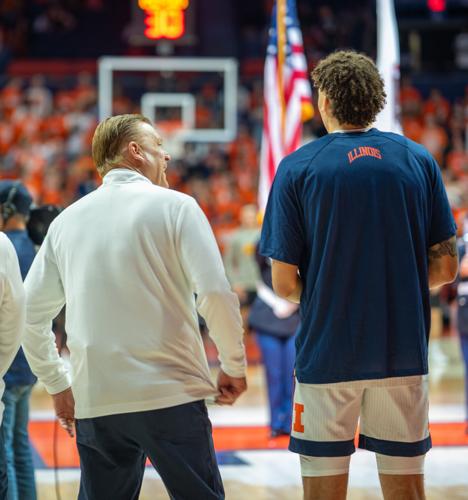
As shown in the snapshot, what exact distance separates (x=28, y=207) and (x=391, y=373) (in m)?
2.30

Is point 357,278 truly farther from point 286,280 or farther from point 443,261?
point 443,261

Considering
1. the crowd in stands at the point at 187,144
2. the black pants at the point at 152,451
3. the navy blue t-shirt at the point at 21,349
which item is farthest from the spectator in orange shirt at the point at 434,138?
the black pants at the point at 152,451

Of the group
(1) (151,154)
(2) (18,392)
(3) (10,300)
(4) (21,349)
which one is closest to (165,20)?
(4) (21,349)

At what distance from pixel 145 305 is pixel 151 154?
0.58 meters

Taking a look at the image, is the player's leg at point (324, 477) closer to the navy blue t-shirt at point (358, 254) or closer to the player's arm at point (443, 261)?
the navy blue t-shirt at point (358, 254)

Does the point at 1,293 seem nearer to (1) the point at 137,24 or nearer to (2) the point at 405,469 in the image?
(2) the point at 405,469

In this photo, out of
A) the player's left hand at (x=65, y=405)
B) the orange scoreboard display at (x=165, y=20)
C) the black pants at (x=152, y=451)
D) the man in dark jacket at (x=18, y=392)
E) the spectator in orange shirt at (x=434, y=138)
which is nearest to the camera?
the black pants at (x=152, y=451)

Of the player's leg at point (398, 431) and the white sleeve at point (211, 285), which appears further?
the player's leg at point (398, 431)

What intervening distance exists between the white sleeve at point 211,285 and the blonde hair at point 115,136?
36 centimetres

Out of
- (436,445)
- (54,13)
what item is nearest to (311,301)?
(436,445)

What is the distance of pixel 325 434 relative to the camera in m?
3.60

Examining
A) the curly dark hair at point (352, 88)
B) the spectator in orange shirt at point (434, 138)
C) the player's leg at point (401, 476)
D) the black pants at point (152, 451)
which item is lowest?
the player's leg at point (401, 476)

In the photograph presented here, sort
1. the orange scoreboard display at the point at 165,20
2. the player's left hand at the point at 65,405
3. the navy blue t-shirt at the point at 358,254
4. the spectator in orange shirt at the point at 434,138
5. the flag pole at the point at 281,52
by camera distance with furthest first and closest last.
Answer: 1. the orange scoreboard display at the point at 165,20
2. the spectator in orange shirt at the point at 434,138
3. the flag pole at the point at 281,52
4. the player's left hand at the point at 65,405
5. the navy blue t-shirt at the point at 358,254

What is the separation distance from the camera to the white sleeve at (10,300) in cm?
371
